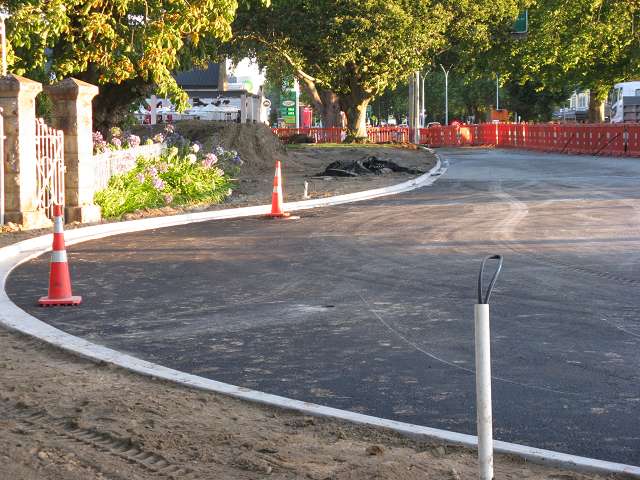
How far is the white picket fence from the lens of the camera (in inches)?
607

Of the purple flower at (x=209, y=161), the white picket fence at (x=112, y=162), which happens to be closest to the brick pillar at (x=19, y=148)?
the white picket fence at (x=112, y=162)

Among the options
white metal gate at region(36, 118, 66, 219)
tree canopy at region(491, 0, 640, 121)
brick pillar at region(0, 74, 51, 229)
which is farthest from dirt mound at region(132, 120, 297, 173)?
tree canopy at region(491, 0, 640, 121)

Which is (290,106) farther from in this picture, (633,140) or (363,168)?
(363,168)

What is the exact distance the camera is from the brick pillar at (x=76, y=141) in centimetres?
1413

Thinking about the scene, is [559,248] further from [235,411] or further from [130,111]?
[130,111]

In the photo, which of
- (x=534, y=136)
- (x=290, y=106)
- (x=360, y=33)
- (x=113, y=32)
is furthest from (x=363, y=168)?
(x=290, y=106)

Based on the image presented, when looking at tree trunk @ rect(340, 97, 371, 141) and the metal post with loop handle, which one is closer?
the metal post with loop handle

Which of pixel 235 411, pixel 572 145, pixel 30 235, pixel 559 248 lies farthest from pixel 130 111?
pixel 572 145

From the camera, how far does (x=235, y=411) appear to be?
4770 mm

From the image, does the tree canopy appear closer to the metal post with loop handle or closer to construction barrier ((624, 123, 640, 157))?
construction barrier ((624, 123, 640, 157))

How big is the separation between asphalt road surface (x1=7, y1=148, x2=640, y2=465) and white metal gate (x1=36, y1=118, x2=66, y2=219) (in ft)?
6.15

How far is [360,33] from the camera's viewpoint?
1474 inches

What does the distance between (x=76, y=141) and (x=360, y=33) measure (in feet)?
83.0

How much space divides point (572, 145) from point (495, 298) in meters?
34.7
